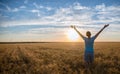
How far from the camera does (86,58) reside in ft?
33.7

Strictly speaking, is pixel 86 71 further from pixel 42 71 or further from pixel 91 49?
pixel 42 71

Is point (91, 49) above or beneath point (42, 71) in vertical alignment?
above

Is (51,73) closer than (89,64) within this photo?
Yes

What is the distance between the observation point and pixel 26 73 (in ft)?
32.3

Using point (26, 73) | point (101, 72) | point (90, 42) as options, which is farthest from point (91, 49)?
point (26, 73)

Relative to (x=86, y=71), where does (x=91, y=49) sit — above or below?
above

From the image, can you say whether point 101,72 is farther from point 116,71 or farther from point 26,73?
point 26,73

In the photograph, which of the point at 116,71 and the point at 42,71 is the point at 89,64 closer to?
the point at 116,71

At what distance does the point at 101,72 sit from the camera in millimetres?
9805

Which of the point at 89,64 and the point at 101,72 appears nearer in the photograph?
the point at 101,72

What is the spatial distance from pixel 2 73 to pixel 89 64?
362 cm

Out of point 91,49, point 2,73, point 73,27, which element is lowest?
point 2,73

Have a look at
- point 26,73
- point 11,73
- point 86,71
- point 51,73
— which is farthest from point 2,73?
point 86,71

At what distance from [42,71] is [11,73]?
1241 mm
